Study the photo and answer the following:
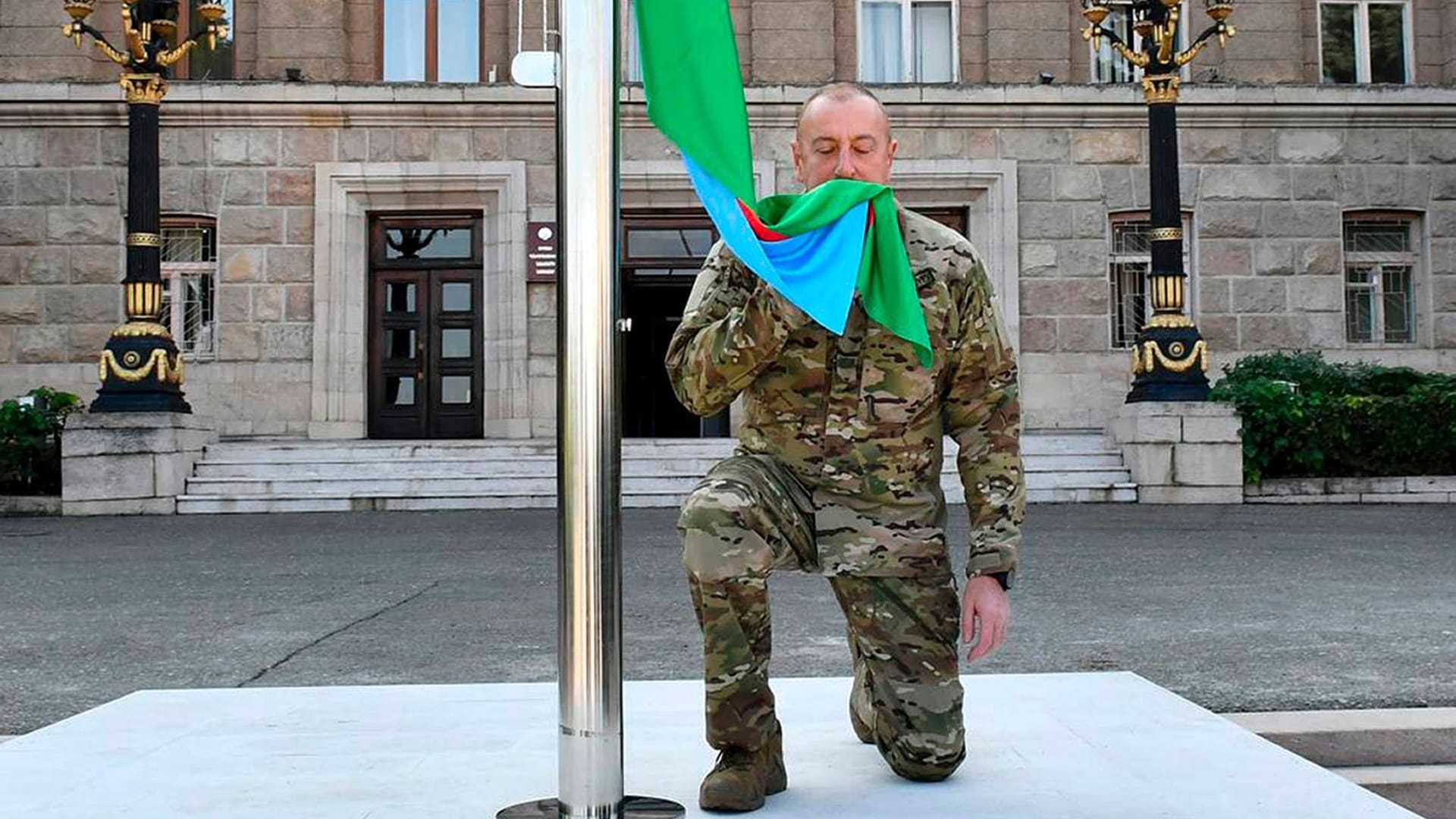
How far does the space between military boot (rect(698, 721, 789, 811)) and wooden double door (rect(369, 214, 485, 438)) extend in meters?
15.7

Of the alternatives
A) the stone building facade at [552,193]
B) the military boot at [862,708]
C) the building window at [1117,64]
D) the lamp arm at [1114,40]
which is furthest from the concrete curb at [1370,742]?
the building window at [1117,64]

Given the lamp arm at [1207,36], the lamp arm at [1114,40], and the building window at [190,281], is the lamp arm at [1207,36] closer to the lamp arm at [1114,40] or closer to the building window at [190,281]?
the lamp arm at [1114,40]

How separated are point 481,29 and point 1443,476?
1394 centimetres

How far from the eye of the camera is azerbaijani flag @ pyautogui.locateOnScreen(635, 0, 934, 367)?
2.58 metres

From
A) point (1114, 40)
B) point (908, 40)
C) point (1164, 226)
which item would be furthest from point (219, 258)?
point (1164, 226)

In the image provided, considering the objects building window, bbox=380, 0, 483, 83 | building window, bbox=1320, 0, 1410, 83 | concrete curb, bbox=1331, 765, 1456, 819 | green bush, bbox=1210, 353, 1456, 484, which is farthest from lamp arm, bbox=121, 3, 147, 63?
building window, bbox=1320, 0, 1410, 83

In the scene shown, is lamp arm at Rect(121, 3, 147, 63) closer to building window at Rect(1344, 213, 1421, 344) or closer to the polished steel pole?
the polished steel pole

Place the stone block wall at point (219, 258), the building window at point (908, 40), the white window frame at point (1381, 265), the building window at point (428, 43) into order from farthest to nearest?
the building window at point (908, 40) < the building window at point (428, 43) < the white window frame at point (1381, 265) < the stone block wall at point (219, 258)

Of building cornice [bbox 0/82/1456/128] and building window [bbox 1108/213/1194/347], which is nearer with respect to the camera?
building cornice [bbox 0/82/1456/128]

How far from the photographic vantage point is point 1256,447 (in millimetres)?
14312

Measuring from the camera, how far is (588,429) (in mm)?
2453

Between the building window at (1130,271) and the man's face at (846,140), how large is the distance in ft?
51.5

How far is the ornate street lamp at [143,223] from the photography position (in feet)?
46.3

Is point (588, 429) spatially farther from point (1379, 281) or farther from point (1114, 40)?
point (1379, 281)
